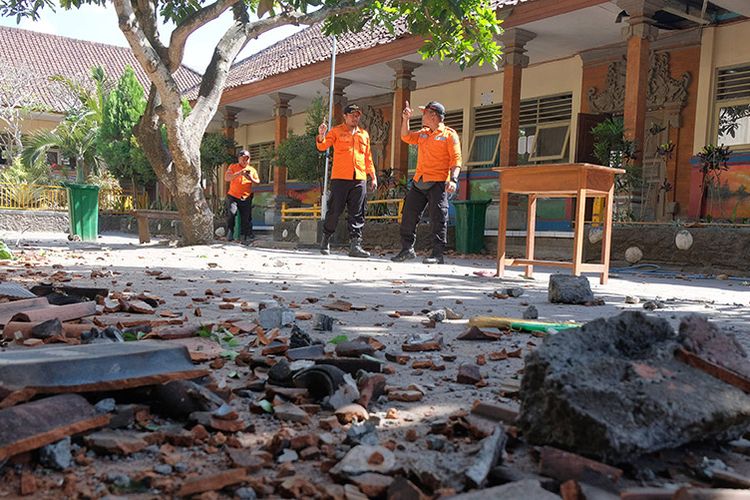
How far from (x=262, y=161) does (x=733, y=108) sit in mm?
15215

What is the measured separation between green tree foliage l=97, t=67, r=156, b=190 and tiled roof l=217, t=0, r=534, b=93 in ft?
7.47

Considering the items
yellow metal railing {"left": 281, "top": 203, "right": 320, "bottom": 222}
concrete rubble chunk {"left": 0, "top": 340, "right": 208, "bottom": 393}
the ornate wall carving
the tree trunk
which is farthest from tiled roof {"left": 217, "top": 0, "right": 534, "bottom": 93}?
concrete rubble chunk {"left": 0, "top": 340, "right": 208, "bottom": 393}

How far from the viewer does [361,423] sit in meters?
1.68

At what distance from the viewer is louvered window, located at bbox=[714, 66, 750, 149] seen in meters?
10.4

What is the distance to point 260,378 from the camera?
6.91 ft

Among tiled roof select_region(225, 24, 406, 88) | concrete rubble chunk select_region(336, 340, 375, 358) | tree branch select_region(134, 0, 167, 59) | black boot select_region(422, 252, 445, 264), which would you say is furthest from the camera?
tiled roof select_region(225, 24, 406, 88)

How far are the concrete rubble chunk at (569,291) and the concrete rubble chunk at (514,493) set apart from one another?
10.6 ft

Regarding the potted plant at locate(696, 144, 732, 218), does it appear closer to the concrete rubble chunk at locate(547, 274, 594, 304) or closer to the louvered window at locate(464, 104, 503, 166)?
the louvered window at locate(464, 104, 503, 166)

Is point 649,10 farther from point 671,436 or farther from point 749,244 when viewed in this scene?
point 671,436

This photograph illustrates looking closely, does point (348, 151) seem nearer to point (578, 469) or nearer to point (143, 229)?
point (143, 229)

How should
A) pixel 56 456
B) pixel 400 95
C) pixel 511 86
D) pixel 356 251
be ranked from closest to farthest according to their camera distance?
pixel 56 456
pixel 356 251
pixel 511 86
pixel 400 95

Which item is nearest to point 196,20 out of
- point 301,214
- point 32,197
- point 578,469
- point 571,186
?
point 571,186

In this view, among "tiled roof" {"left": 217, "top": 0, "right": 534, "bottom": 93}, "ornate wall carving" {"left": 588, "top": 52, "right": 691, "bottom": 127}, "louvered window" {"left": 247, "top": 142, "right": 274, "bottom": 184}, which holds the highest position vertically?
"tiled roof" {"left": 217, "top": 0, "right": 534, "bottom": 93}

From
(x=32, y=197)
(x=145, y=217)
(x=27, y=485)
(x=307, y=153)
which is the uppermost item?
(x=307, y=153)
